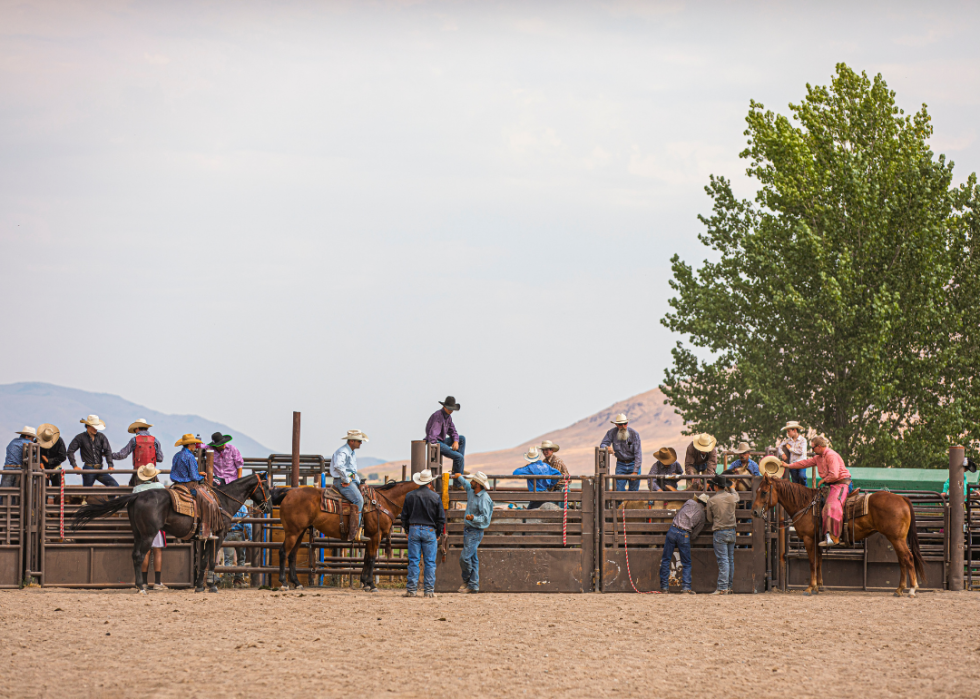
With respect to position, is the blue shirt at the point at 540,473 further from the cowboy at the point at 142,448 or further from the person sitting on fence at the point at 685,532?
the cowboy at the point at 142,448

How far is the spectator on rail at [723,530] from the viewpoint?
48.7ft

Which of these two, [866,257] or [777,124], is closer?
[866,257]

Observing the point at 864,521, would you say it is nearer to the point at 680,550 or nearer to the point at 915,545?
the point at 915,545

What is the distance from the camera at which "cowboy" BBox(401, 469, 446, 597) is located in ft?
47.7

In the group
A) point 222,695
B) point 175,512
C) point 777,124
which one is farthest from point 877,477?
point 222,695

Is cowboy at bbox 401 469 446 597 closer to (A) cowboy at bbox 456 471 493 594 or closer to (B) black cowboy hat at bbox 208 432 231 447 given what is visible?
(A) cowboy at bbox 456 471 493 594

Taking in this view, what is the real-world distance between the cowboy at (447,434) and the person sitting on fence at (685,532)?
11.0ft

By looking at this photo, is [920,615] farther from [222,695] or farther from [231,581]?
[231,581]

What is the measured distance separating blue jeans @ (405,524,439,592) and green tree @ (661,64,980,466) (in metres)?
16.0

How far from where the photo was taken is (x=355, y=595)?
14.6m

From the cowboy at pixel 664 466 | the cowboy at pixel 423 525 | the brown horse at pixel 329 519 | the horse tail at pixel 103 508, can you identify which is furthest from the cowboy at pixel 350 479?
the cowboy at pixel 664 466

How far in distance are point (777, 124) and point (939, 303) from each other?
22.3 feet

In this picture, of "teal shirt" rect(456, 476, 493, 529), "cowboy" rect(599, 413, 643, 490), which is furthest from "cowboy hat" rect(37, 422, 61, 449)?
"cowboy" rect(599, 413, 643, 490)

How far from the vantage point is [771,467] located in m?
15.3
